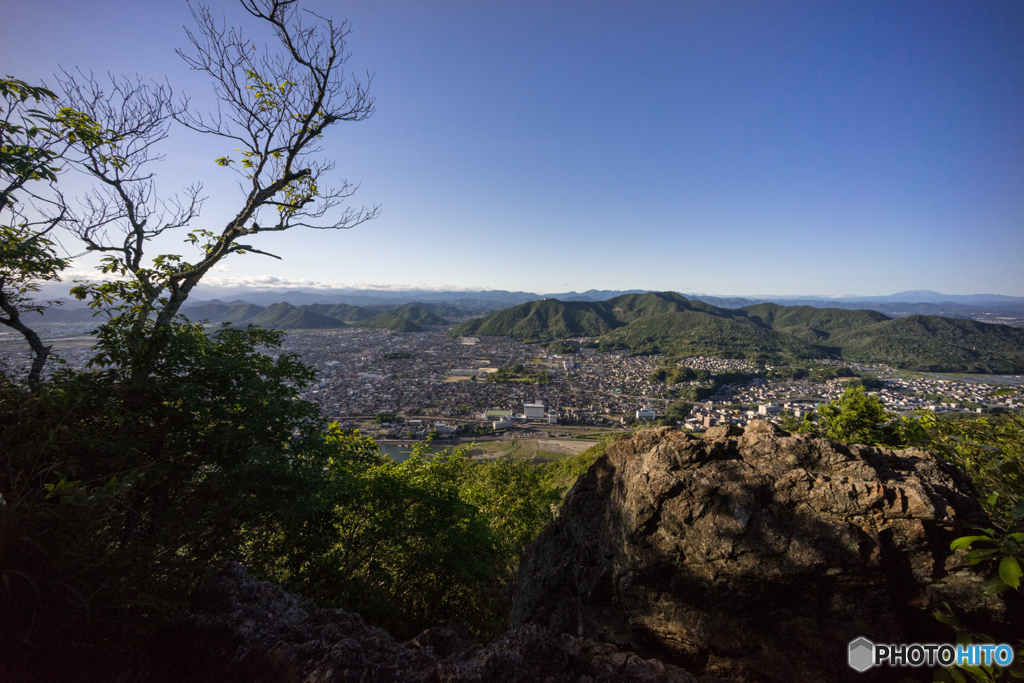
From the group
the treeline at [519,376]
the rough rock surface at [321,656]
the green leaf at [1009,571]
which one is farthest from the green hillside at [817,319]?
the rough rock surface at [321,656]

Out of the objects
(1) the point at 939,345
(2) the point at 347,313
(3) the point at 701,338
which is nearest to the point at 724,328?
(3) the point at 701,338

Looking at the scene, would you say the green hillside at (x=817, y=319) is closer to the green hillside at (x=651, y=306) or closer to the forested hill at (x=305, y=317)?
the green hillside at (x=651, y=306)

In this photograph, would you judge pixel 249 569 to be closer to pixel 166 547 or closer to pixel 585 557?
pixel 166 547

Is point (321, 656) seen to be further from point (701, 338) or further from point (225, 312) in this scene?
point (225, 312)

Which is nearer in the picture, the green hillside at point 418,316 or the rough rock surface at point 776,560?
the rough rock surface at point 776,560

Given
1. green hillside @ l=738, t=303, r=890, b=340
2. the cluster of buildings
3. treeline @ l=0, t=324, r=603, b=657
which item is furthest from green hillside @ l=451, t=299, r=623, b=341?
treeline @ l=0, t=324, r=603, b=657

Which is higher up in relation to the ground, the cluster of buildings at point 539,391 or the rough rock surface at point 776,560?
the rough rock surface at point 776,560

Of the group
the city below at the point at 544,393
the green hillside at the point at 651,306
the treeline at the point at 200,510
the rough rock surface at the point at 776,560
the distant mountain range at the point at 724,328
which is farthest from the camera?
the green hillside at the point at 651,306

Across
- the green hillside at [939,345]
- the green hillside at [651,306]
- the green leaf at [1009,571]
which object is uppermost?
the green hillside at [651,306]
